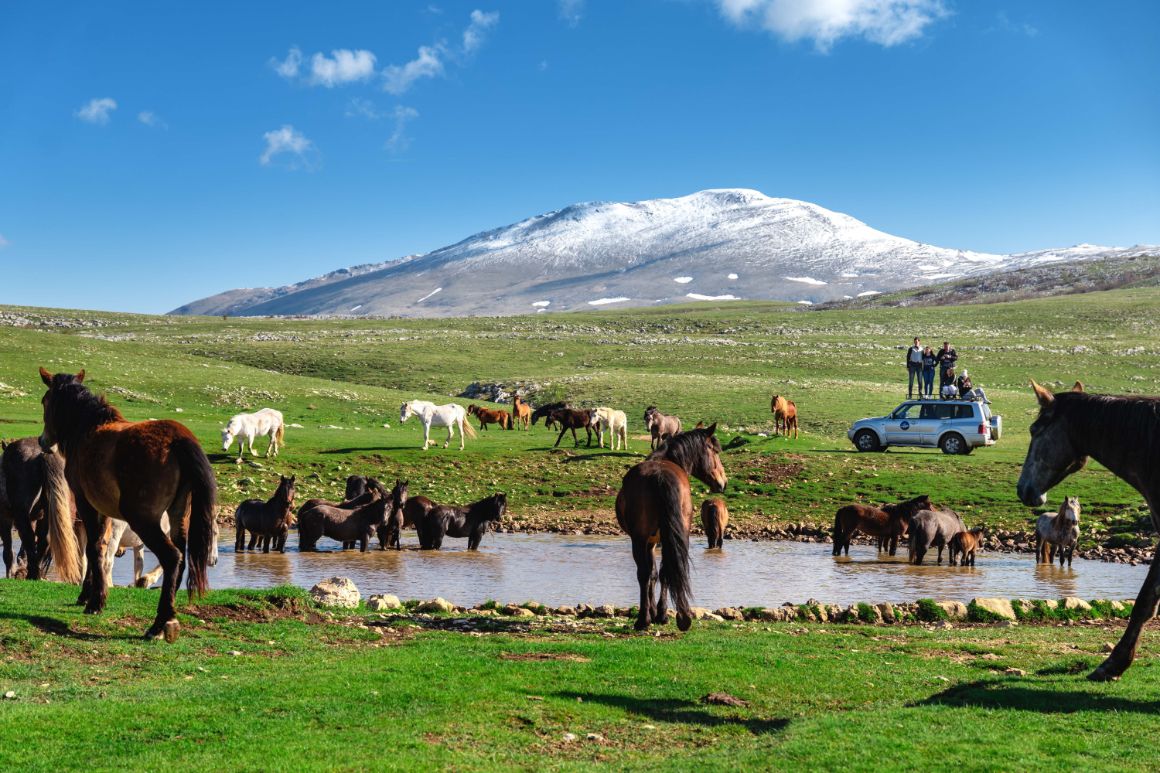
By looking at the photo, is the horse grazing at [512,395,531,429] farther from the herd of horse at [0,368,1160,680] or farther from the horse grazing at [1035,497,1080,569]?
the herd of horse at [0,368,1160,680]

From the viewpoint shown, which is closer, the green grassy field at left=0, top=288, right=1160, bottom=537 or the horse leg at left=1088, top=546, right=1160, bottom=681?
the horse leg at left=1088, top=546, right=1160, bottom=681

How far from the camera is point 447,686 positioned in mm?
9000

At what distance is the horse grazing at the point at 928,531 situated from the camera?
21.0m

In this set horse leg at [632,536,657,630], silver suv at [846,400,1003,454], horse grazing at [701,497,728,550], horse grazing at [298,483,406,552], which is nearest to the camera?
horse leg at [632,536,657,630]

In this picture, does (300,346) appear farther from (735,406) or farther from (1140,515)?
(1140,515)

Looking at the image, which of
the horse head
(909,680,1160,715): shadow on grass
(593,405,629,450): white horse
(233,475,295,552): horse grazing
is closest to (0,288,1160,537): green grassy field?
(593,405,629,450): white horse

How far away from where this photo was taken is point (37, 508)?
1474 cm

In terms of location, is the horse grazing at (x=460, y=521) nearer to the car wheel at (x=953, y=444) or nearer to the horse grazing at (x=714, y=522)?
the horse grazing at (x=714, y=522)

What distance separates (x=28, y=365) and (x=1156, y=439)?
49.2 meters

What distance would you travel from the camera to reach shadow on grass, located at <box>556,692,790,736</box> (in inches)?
328

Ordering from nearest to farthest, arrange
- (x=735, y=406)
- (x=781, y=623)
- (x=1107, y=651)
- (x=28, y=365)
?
(x=1107, y=651) < (x=781, y=623) < (x=735, y=406) < (x=28, y=365)

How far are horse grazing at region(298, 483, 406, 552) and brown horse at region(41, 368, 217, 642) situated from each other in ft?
35.5

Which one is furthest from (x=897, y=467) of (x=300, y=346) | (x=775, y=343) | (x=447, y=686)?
(x=300, y=346)

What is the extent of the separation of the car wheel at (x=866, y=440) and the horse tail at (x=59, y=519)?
26.6m
